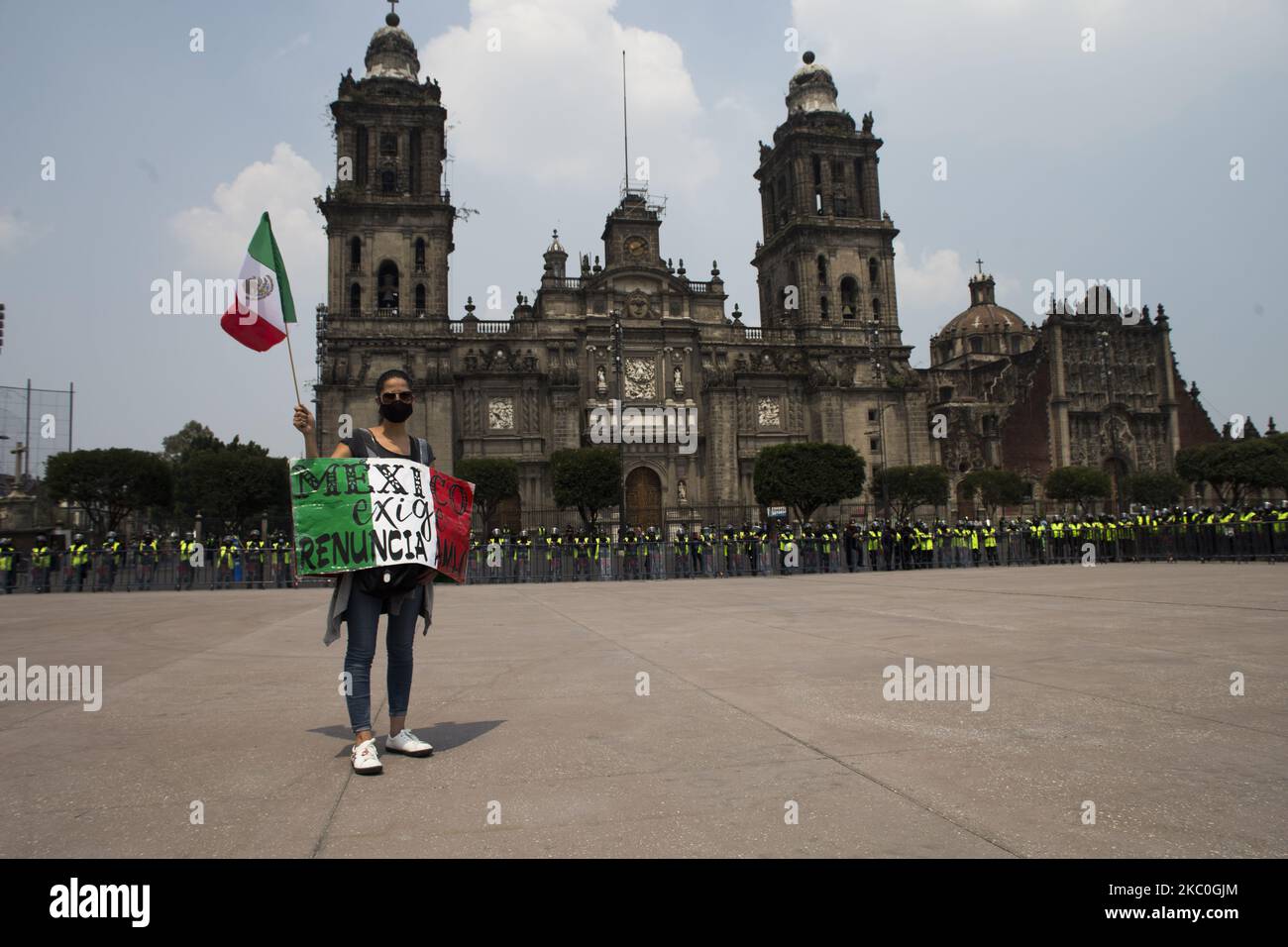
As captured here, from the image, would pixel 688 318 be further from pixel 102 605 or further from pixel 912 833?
pixel 912 833

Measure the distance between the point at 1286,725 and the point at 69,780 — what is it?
5.62 metres

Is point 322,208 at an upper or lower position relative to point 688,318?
upper

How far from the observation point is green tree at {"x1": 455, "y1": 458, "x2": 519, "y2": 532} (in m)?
40.7

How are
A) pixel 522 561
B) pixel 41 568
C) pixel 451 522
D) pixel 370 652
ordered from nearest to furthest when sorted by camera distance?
1. pixel 370 652
2. pixel 451 522
3. pixel 41 568
4. pixel 522 561

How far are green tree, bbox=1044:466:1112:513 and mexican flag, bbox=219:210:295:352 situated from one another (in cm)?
5566


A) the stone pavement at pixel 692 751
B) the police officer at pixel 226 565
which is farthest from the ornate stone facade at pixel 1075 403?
the stone pavement at pixel 692 751

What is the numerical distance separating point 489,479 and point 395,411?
36.7 metres

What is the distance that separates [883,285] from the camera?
53906 millimetres

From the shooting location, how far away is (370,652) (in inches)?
Result: 166

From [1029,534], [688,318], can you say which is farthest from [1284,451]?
[688,318]

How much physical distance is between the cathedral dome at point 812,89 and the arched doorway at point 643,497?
27.1 metres

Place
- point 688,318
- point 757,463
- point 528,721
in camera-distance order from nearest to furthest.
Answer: point 528,721 → point 757,463 → point 688,318

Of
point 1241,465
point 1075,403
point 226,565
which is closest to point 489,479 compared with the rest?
point 226,565

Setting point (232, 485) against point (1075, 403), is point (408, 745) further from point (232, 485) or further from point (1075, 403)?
point (1075, 403)
